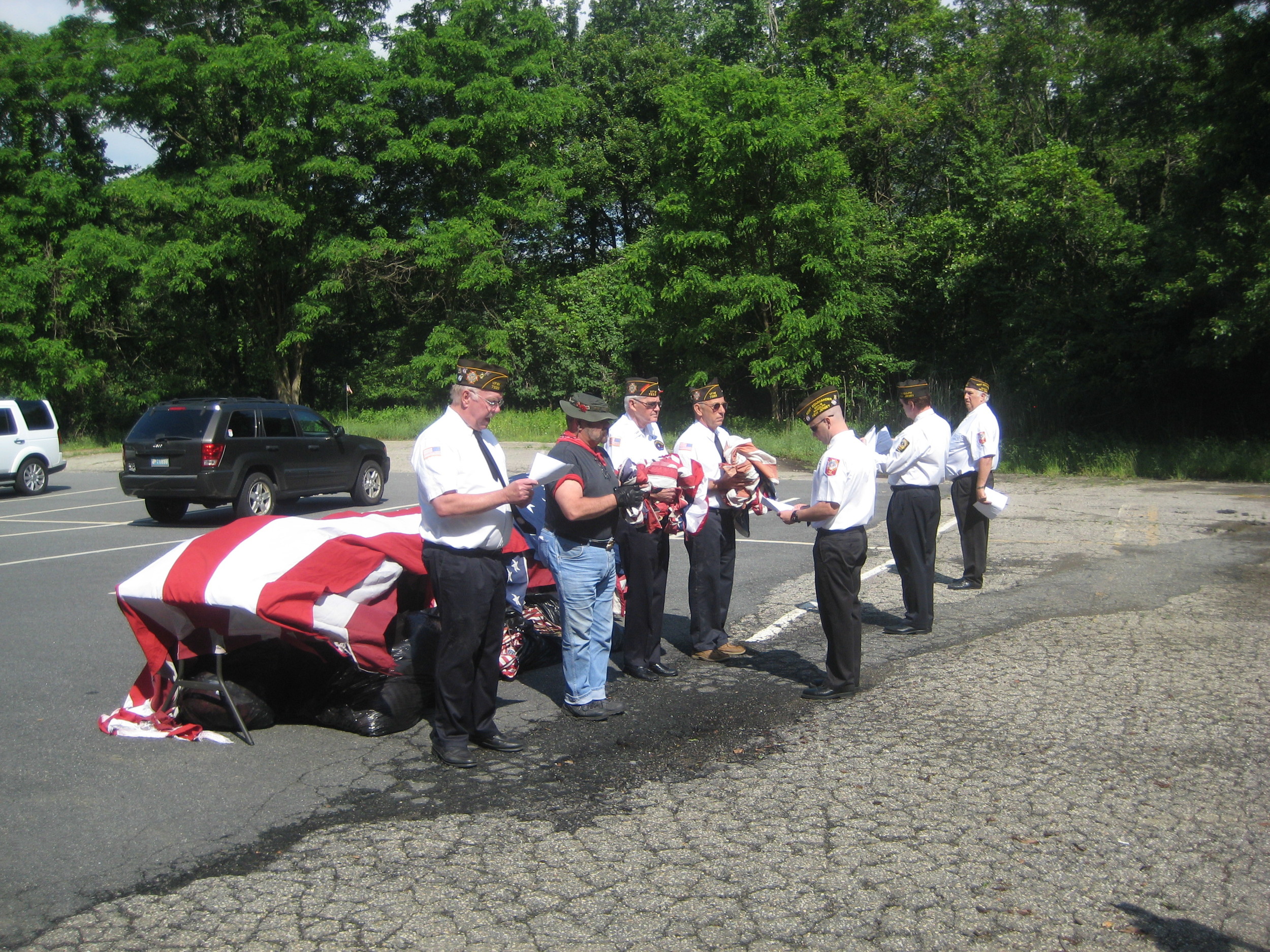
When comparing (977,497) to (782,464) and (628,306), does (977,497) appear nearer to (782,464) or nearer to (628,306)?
(782,464)

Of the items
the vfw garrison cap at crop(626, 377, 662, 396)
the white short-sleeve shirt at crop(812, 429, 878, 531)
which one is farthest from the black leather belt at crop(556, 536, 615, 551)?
the vfw garrison cap at crop(626, 377, 662, 396)

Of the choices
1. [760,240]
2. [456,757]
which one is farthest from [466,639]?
[760,240]

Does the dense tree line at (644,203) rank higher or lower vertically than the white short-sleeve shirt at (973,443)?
higher

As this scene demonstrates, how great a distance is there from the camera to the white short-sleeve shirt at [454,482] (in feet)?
17.0

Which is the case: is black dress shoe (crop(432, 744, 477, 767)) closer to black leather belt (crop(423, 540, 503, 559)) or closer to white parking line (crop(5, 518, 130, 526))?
black leather belt (crop(423, 540, 503, 559))

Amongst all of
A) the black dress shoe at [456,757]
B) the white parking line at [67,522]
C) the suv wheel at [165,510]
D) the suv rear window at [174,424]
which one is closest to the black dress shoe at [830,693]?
the black dress shoe at [456,757]

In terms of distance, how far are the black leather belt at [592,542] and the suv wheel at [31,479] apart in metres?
17.6

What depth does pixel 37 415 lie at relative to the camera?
66.5ft

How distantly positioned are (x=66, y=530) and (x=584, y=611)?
11488mm

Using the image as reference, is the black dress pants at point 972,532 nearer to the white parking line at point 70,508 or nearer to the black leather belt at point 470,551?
the black leather belt at point 470,551

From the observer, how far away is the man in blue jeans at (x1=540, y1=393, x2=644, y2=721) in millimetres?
5934

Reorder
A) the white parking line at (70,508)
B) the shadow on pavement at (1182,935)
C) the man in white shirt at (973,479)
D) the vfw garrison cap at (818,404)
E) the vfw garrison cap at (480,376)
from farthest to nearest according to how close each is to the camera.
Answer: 1. the white parking line at (70,508)
2. the man in white shirt at (973,479)
3. the vfw garrison cap at (818,404)
4. the vfw garrison cap at (480,376)
5. the shadow on pavement at (1182,935)

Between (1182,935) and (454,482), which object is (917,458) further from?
(1182,935)

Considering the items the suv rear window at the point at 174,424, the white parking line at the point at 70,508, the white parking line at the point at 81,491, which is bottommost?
Answer: the white parking line at the point at 70,508
